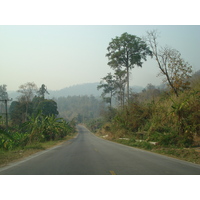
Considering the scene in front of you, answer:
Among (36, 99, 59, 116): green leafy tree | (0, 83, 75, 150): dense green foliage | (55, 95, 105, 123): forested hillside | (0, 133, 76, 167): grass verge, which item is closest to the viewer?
(0, 133, 76, 167): grass verge

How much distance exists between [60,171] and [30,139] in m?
17.4

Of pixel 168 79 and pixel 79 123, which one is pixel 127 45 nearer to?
pixel 168 79

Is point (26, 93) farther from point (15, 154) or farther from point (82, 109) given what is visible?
point (82, 109)

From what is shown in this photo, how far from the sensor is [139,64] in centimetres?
3834

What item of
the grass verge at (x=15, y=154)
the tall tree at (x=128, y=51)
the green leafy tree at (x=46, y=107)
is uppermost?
the tall tree at (x=128, y=51)

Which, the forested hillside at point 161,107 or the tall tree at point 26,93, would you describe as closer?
the forested hillside at point 161,107

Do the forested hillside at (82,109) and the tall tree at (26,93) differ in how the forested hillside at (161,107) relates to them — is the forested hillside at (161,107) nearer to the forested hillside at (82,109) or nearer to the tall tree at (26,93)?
the tall tree at (26,93)

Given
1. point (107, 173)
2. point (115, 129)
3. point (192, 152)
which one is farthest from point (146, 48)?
point (107, 173)

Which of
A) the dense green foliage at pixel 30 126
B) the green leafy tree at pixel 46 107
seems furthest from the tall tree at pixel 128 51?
the green leafy tree at pixel 46 107

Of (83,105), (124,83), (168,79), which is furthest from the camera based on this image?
(83,105)

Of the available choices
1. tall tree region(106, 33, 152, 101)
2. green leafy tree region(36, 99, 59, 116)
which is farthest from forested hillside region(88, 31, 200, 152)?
green leafy tree region(36, 99, 59, 116)

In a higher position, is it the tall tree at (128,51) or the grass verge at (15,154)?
the tall tree at (128,51)

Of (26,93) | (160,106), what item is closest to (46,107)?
(26,93)

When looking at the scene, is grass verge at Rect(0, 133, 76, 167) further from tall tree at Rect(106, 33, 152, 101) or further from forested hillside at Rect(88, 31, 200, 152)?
tall tree at Rect(106, 33, 152, 101)
